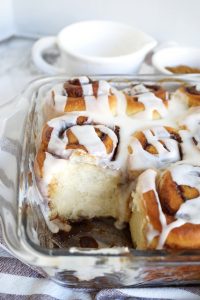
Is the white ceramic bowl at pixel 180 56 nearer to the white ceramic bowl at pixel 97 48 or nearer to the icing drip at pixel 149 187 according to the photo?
the white ceramic bowl at pixel 97 48

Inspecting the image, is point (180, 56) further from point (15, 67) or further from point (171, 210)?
point (171, 210)

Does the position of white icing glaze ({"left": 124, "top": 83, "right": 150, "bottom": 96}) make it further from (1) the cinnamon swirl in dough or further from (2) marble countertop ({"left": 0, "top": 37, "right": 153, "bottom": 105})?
(2) marble countertop ({"left": 0, "top": 37, "right": 153, "bottom": 105})

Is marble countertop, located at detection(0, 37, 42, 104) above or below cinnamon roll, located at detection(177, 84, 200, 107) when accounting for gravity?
below

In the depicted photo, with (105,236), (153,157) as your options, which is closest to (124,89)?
(153,157)

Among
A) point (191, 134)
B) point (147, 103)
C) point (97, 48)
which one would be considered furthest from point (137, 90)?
point (97, 48)

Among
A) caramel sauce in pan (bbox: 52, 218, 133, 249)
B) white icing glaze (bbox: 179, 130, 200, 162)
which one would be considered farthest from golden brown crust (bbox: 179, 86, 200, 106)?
caramel sauce in pan (bbox: 52, 218, 133, 249)

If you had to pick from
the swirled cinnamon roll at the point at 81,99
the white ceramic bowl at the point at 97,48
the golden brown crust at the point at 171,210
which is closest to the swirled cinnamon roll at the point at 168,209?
the golden brown crust at the point at 171,210

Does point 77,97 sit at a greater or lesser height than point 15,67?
greater
